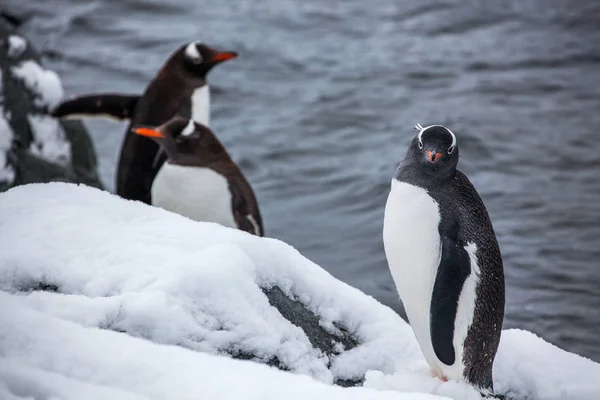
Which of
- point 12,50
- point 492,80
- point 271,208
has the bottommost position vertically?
point 271,208

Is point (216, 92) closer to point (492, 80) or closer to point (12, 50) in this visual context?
point (492, 80)

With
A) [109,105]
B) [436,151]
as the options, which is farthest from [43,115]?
[436,151]

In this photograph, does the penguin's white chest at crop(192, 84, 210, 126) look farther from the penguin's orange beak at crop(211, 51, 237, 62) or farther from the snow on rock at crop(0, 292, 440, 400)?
the snow on rock at crop(0, 292, 440, 400)

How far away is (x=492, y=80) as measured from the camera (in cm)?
824

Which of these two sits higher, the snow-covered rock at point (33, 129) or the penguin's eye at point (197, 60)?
the penguin's eye at point (197, 60)

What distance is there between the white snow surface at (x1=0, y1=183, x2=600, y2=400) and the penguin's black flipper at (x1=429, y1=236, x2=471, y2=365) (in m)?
0.11

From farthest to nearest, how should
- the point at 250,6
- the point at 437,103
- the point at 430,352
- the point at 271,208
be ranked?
the point at 250,6
the point at 437,103
the point at 271,208
the point at 430,352

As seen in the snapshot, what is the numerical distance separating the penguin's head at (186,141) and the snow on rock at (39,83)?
110cm

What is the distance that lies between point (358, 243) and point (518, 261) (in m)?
1.03

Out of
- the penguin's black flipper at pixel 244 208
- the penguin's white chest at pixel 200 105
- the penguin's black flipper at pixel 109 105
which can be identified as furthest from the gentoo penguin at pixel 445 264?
the penguin's black flipper at pixel 109 105

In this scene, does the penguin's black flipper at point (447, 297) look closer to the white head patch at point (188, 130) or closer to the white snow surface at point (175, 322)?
the white snow surface at point (175, 322)

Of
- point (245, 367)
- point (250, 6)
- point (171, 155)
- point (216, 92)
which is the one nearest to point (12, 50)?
point (171, 155)

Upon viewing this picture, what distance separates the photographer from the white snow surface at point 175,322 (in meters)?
1.96

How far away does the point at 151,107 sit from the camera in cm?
542
